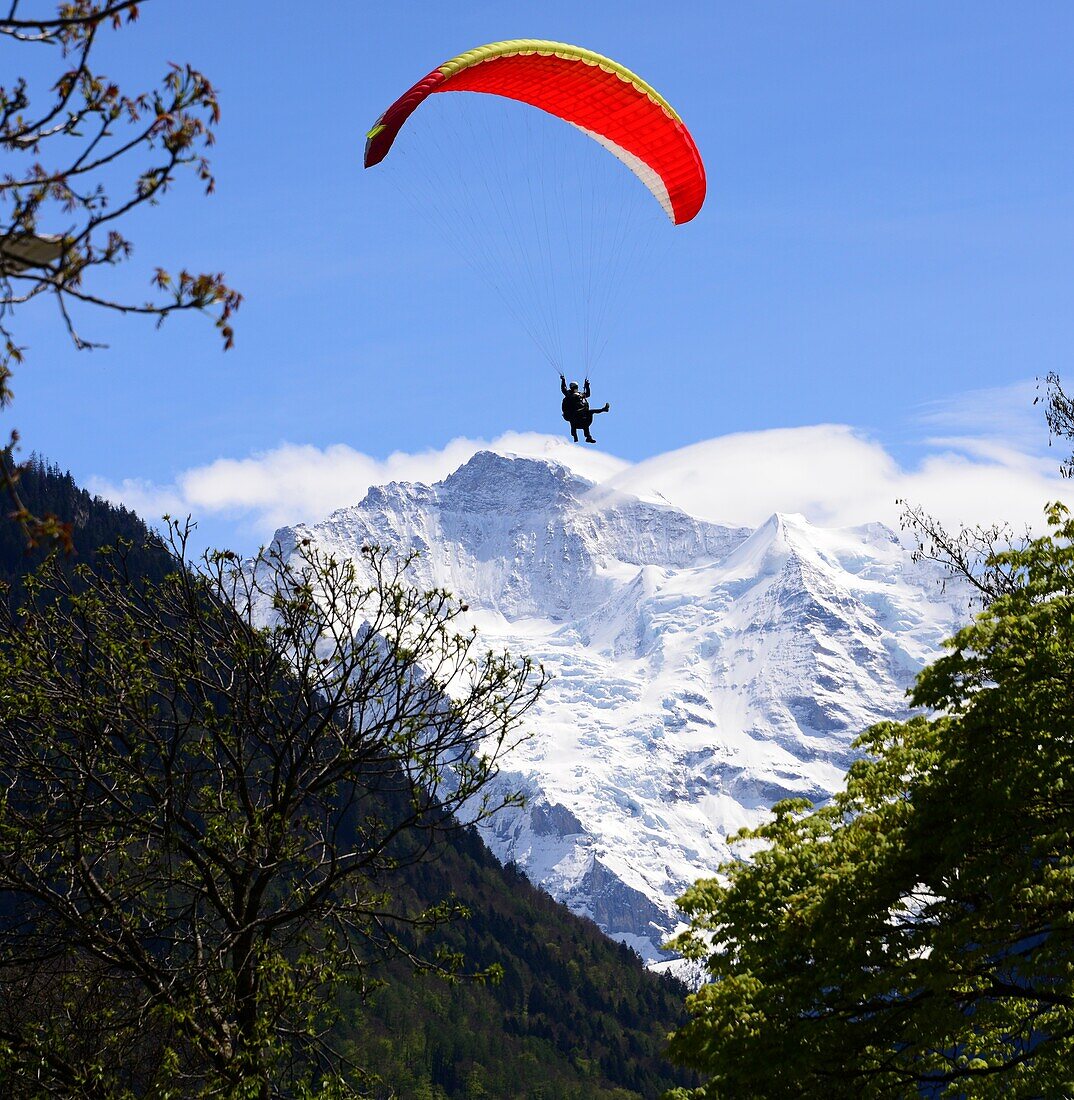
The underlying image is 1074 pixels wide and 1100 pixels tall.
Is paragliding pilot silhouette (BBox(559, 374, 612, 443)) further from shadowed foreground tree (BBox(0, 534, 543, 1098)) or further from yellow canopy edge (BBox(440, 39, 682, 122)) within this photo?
shadowed foreground tree (BBox(0, 534, 543, 1098))

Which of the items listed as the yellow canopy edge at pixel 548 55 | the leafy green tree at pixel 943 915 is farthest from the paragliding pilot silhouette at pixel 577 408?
the leafy green tree at pixel 943 915

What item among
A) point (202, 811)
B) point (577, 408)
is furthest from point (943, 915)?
point (577, 408)

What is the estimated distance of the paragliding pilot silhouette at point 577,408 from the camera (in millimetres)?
32375

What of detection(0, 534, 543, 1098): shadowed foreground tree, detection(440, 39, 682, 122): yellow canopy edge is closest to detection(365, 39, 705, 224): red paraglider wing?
detection(440, 39, 682, 122): yellow canopy edge

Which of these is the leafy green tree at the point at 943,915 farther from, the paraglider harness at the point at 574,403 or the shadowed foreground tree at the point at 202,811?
the paraglider harness at the point at 574,403

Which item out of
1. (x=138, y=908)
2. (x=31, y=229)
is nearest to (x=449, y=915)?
(x=138, y=908)

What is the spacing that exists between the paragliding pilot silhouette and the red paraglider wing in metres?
5.50

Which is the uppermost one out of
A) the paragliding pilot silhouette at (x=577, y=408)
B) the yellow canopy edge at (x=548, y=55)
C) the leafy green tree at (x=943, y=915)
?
the yellow canopy edge at (x=548, y=55)

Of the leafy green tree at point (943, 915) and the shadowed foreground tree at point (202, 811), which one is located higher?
the leafy green tree at point (943, 915)

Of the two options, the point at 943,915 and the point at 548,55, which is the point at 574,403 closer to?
the point at 548,55

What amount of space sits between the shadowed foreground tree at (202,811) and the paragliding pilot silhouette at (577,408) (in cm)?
1402

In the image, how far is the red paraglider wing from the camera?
2872 centimetres

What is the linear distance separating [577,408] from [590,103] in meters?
7.31

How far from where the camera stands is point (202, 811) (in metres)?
16.8
